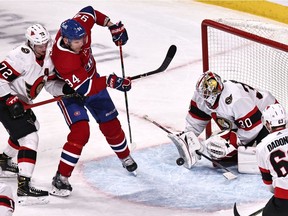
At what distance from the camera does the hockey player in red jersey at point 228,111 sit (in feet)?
17.4

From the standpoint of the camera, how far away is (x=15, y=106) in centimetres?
502

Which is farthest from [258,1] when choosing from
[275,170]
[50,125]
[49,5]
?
[275,170]

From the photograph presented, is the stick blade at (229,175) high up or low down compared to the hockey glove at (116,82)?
down

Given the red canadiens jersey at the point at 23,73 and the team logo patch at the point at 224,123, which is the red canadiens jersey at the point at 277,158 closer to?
the team logo patch at the point at 224,123

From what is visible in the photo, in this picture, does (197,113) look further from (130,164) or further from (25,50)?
(25,50)

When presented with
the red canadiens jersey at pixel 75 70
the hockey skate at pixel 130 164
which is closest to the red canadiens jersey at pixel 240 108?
the hockey skate at pixel 130 164

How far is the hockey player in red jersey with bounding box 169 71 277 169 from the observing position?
5.31m

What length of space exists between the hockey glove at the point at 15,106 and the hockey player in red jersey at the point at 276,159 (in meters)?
1.31

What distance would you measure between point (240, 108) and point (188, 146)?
375 millimetres

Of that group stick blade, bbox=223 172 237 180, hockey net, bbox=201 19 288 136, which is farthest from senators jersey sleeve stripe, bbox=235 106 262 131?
hockey net, bbox=201 19 288 136

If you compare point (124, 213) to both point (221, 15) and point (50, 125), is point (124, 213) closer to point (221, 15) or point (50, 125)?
point (50, 125)

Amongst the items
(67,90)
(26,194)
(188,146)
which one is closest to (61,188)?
(26,194)

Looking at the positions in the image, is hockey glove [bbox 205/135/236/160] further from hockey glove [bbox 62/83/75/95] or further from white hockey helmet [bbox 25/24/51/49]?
white hockey helmet [bbox 25/24/51/49]

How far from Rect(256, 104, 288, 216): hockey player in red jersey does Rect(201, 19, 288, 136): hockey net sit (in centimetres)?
132
